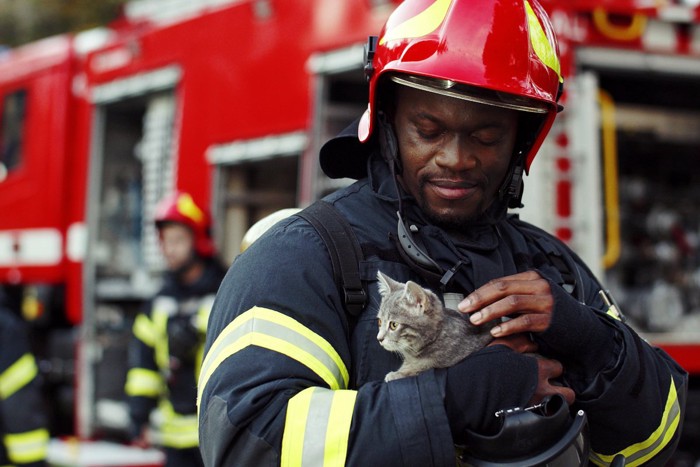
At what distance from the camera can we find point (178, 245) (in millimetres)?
4703

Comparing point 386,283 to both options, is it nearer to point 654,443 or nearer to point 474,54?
point 474,54

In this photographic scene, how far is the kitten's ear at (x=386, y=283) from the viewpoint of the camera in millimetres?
1536

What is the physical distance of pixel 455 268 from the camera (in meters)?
1.60

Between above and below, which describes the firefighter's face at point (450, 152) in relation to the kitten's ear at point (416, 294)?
above

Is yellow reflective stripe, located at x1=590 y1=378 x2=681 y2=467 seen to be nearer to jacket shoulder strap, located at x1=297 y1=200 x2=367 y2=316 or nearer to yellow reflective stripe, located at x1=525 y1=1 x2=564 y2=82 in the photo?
jacket shoulder strap, located at x1=297 y1=200 x2=367 y2=316

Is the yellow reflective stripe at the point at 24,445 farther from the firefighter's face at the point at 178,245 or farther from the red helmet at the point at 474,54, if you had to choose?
the red helmet at the point at 474,54

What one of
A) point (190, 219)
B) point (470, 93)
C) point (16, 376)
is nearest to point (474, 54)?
point (470, 93)

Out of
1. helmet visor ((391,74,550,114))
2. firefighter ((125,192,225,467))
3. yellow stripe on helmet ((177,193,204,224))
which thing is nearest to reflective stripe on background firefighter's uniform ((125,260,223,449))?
firefighter ((125,192,225,467))

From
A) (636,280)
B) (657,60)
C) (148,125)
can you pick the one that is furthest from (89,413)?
(657,60)

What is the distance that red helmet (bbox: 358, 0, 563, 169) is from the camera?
164 cm

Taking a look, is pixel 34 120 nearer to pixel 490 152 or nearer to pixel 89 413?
pixel 89 413

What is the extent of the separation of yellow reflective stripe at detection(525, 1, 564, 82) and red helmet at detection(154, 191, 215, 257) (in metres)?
3.18

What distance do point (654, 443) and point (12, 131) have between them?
634cm

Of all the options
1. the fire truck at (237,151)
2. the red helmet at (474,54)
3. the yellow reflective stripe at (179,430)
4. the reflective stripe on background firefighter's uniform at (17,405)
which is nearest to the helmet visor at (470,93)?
the red helmet at (474,54)
